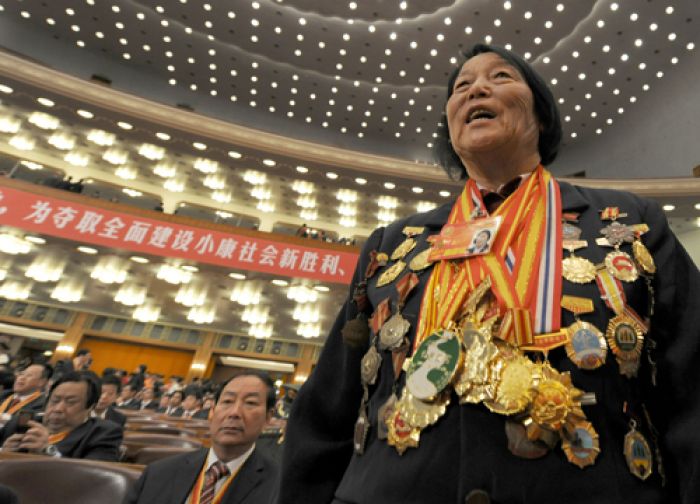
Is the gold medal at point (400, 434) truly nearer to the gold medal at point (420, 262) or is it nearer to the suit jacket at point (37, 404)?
the gold medal at point (420, 262)

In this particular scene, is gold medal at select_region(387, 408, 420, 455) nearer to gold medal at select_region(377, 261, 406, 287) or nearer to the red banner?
gold medal at select_region(377, 261, 406, 287)

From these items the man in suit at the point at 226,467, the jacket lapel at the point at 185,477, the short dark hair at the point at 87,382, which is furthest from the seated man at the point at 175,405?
the jacket lapel at the point at 185,477

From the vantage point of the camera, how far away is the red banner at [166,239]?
274 inches

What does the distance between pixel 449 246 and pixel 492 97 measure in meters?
0.34

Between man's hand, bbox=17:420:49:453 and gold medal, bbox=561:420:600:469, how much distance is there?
304cm

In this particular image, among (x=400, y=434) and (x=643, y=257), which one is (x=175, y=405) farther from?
(x=643, y=257)

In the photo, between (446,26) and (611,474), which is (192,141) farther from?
(611,474)

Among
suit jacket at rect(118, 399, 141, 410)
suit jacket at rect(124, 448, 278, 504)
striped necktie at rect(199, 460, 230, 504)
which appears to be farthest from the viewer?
suit jacket at rect(118, 399, 141, 410)

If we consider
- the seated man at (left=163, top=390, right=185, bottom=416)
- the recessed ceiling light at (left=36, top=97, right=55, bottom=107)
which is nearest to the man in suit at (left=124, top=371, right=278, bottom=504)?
the seated man at (left=163, top=390, right=185, bottom=416)

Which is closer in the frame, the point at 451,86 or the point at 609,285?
the point at 609,285

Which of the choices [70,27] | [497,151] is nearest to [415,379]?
[497,151]

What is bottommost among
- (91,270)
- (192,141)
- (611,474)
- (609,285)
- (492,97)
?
(611,474)

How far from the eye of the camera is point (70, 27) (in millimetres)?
13234

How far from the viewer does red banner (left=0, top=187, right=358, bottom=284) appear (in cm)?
696
